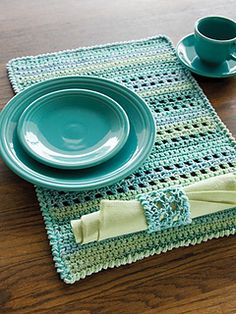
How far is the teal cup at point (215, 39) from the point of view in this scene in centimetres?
95

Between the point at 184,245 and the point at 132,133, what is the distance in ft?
0.72

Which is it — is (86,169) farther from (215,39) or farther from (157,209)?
(215,39)

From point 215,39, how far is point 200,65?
0.06 meters

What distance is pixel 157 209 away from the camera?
701 millimetres

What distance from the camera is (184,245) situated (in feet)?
2.34

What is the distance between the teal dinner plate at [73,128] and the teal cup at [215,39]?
25 cm

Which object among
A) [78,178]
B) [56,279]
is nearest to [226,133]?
[78,178]

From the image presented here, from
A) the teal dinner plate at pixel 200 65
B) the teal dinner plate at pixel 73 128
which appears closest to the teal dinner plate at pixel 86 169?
the teal dinner plate at pixel 73 128

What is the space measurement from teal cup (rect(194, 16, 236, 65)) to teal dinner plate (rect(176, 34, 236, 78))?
0.01m

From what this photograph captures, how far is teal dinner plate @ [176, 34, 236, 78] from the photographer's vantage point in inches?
38.9

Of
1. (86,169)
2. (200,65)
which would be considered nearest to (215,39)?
(200,65)

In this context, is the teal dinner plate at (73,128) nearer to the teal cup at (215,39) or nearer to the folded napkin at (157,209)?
the folded napkin at (157,209)

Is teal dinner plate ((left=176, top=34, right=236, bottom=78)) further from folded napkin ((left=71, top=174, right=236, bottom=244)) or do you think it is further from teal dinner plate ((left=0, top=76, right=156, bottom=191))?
folded napkin ((left=71, top=174, right=236, bottom=244))

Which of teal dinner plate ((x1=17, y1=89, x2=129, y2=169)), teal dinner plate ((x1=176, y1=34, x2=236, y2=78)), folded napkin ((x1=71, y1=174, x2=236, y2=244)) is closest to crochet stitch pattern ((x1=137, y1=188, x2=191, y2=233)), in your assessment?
folded napkin ((x1=71, y1=174, x2=236, y2=244))
